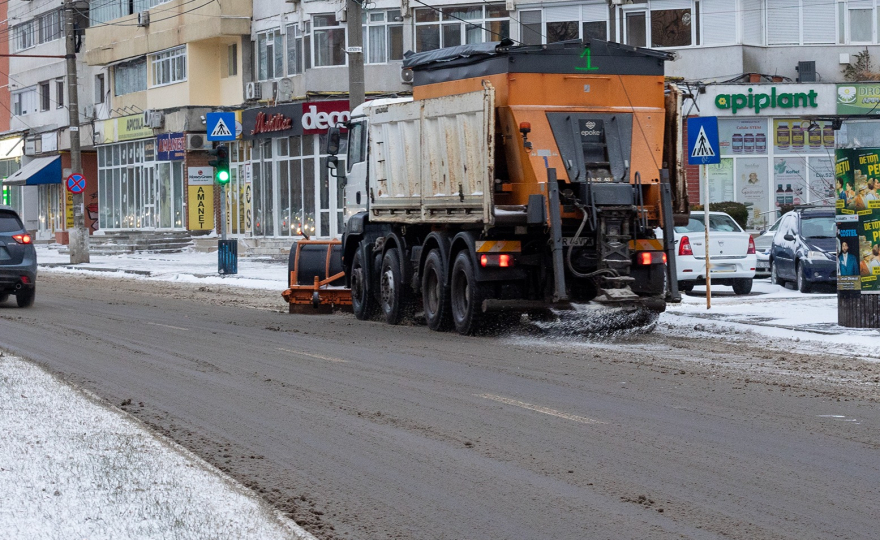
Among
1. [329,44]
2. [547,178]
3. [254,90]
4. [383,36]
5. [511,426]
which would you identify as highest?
[383,36]

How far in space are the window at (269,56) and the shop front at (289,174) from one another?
1325mm

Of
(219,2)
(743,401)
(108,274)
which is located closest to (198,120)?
(219,2)

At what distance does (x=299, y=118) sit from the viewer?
4241cm

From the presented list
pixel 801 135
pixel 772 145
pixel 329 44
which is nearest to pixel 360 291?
pixel 772 145

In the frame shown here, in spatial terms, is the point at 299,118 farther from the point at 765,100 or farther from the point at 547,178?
the point at 547,178

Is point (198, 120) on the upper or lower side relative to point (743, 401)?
upper

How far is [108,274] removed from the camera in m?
36.0

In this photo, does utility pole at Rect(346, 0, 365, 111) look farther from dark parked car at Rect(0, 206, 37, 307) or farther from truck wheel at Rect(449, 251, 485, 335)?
truck wheel at Rect(449, 251, 485, 335)

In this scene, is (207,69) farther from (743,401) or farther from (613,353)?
(743,401)

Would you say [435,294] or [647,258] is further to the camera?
[435,294]

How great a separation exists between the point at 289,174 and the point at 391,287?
89.5ft

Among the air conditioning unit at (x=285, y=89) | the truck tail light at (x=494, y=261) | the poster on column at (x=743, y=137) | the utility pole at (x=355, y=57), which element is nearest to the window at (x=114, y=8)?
the air conditioning unit at (x=285, y=89)

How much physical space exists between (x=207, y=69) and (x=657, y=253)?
36183mm

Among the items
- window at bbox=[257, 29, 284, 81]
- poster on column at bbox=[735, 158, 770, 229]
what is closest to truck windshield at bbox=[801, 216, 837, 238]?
poster on column at bbox=[735, 158, 770, 229]
